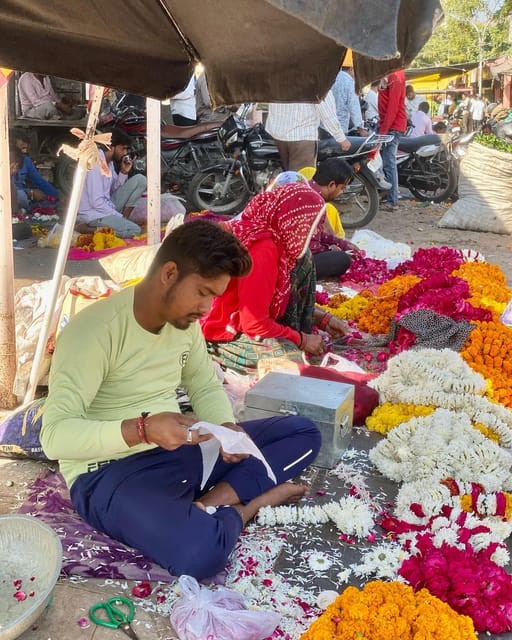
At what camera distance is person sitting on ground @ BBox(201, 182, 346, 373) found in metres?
4.15

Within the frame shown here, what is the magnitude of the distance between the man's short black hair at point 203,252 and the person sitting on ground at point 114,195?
198 inches

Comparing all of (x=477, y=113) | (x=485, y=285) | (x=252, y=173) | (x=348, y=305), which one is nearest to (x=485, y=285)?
(x=485, y=285)

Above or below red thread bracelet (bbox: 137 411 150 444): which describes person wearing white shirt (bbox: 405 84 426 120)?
above

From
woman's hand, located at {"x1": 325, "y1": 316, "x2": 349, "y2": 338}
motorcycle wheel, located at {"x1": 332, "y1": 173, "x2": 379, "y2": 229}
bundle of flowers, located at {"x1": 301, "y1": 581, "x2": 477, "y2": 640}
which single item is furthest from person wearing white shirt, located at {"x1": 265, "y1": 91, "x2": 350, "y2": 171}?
bundle of flowers, located at {"x1": 301, "y1": 581, "x2": 477, "y2": 640}

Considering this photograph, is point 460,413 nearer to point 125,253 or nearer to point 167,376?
point 167,376

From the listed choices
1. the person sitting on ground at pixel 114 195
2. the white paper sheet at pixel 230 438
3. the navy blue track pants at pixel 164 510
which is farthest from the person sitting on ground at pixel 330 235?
the white paper sheet at pixel 230 438

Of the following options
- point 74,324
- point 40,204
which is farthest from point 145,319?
point 40,204

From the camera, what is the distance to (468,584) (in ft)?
7.92

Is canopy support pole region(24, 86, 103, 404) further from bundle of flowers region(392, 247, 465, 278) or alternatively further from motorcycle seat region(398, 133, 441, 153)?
motorcycle seat region(398, 133, 441, 153)

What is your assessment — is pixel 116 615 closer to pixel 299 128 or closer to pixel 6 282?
pixel 6 282

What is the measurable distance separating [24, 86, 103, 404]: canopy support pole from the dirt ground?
526 millimetres

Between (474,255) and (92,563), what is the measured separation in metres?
4.95

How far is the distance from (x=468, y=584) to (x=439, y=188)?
986cm

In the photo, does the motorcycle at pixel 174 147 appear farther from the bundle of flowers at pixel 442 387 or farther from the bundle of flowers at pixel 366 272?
the bundle of flowers at pixel 442 387
